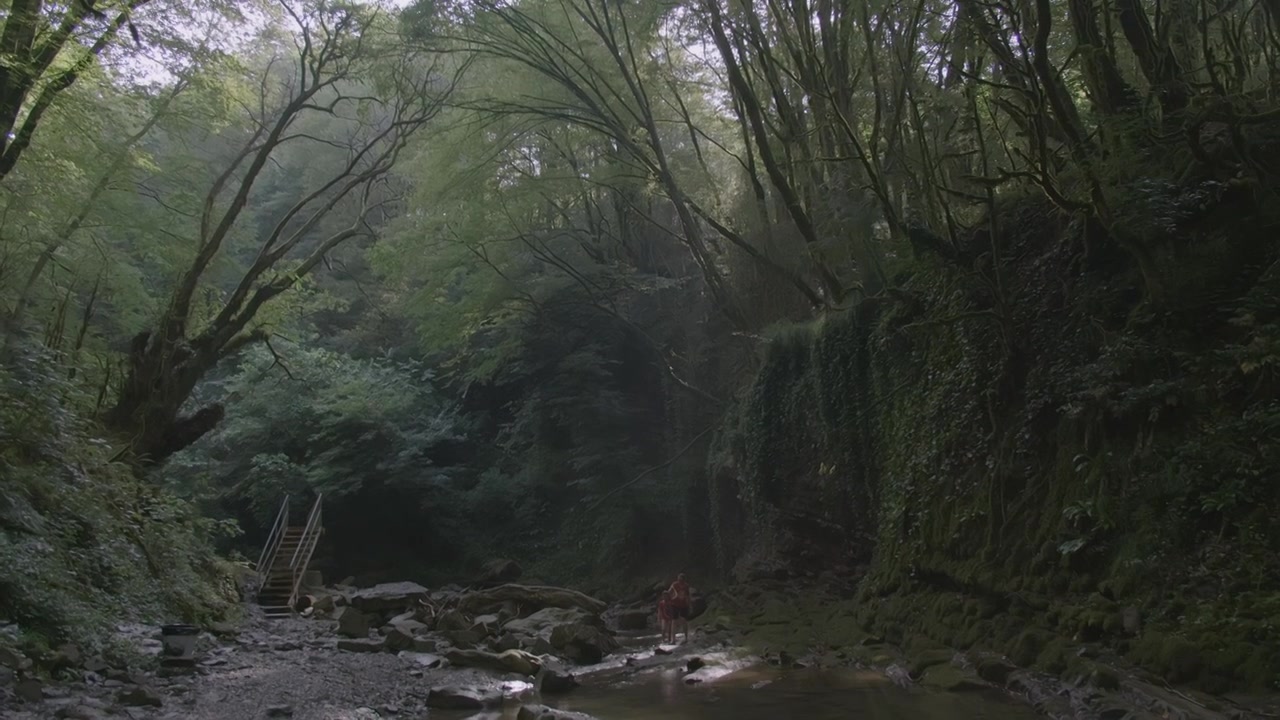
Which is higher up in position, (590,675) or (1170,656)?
(1170,656)

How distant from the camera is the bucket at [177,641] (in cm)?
792

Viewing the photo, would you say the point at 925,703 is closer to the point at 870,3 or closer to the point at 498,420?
the point at 870,3

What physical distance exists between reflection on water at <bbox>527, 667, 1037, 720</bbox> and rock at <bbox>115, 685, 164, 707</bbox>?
352 cm

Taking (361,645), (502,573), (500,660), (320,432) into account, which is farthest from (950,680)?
(320,432)

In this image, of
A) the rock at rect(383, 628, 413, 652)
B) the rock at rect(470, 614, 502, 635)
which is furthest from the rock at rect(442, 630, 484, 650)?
the rock at rect(383, 628, 413, 652)

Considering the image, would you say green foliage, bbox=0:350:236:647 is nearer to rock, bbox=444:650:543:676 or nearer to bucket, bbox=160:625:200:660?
bucket, bbox=160:625:200:660

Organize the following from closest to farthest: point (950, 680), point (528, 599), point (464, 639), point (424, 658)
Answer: point (950, 680) → point (424, 658) → point (464, 639) → point (528, 599)

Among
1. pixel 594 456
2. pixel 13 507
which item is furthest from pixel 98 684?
pixel 594 456

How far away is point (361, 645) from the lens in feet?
36.7

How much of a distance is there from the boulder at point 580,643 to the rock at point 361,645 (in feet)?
7.78

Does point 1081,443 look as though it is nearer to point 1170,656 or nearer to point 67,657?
point 1170,656

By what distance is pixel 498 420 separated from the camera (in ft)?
84.2

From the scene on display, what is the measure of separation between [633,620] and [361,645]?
589 centimetres

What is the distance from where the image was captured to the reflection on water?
6430 millimetres
